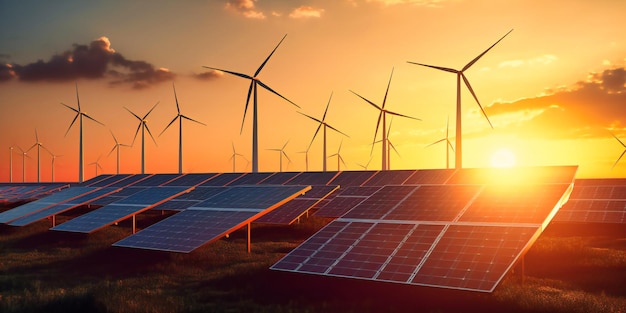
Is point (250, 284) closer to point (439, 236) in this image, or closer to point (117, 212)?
point (439, 236)

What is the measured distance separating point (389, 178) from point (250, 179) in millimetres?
16333

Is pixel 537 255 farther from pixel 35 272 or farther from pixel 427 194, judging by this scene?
pixel 35 272

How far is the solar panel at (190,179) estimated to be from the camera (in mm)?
59531

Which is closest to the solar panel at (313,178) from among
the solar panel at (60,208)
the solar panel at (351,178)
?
the solar panel at (351,178)

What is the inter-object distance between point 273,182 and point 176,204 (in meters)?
11.4

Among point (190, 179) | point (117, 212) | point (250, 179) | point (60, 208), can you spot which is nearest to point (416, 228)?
point (117, 212)

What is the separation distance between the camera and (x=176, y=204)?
46781 mm

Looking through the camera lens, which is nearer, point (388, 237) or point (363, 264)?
point (363, 264)

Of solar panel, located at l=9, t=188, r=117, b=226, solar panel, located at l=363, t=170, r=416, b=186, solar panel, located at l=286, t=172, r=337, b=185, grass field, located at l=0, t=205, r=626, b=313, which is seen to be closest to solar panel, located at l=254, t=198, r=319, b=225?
grass field, located at l=0, t=205, r=626, b=313

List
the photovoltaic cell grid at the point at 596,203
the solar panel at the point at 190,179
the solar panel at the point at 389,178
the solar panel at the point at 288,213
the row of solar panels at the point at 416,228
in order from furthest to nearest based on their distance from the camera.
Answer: the solar panel at the point at 190,179 < the solar panel at the point at 389,178 < the photovoltaic cell grid at the point at 596,203 < the solar panel at the point at 288,213 < the row of solar panels at the point at 416,228

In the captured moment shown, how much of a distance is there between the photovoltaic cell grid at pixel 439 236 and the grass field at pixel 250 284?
1311mm

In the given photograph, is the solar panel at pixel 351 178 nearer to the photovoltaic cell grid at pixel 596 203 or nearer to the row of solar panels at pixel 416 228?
the row of solar panels at pixel 416 228

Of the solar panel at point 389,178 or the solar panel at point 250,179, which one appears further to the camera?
the solar panel at point 250,179

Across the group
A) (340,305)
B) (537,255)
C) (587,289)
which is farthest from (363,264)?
(537,255)
